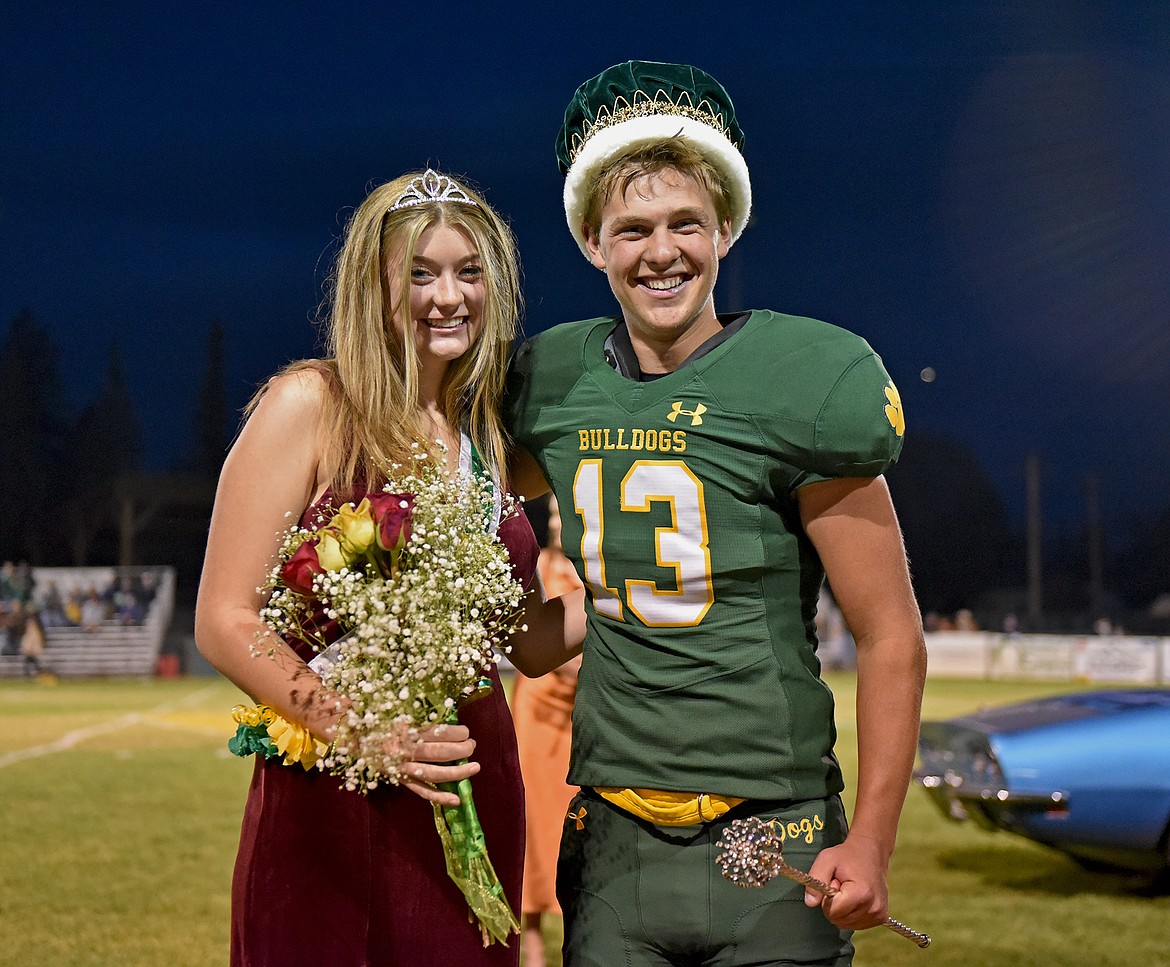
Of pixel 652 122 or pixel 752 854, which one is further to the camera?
pixel 652 122

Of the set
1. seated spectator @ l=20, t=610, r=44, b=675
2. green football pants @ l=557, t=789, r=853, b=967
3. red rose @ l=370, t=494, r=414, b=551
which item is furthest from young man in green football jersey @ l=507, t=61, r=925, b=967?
seated spectator @ l=20, t=610, r=44, b=675

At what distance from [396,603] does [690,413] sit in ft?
2.19

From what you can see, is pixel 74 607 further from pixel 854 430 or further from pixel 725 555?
pixel 854 430

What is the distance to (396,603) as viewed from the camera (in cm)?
219

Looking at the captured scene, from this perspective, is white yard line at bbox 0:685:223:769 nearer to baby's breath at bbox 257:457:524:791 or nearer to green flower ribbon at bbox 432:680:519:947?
green flower ribbon at bbox 432:680:519:947

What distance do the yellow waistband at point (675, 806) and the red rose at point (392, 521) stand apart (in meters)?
0.66

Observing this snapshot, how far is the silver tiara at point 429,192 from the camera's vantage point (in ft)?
9.09

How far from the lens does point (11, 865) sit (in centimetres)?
848

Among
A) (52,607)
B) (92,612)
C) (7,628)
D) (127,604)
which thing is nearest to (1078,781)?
(7,628)

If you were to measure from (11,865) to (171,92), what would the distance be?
88.5 m

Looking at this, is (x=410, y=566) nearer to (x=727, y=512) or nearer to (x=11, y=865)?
(x=727, y=512)

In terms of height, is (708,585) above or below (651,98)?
below

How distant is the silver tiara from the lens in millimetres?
2770

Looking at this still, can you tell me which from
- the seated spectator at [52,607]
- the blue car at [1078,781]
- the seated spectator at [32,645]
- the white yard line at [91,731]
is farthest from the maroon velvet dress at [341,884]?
the seated spectator at [52,607]
